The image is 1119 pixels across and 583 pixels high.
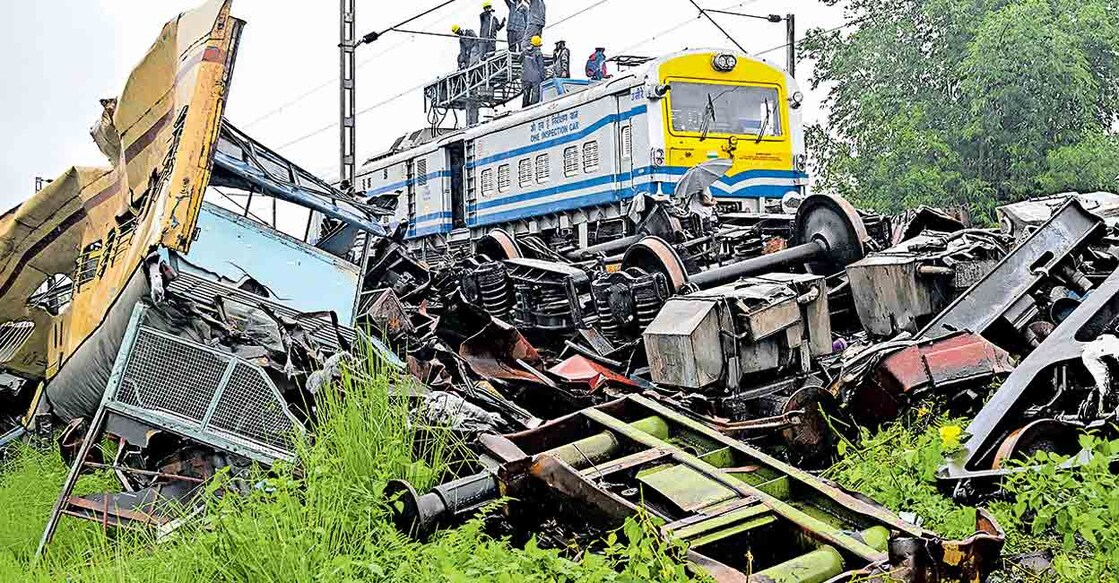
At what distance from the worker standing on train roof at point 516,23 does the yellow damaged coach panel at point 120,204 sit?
11.8m

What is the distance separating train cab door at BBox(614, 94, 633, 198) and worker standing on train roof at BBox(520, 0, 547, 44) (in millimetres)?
4570

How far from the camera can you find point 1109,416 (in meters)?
4.53

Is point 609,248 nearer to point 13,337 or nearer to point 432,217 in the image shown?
point 13,337

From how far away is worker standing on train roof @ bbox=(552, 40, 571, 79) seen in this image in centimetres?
1875

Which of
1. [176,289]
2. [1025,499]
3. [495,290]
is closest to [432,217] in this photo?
[495,290]

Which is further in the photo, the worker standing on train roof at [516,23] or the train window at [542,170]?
the worker standing on train roof at [516,23]

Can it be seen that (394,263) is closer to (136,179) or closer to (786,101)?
(136,179)

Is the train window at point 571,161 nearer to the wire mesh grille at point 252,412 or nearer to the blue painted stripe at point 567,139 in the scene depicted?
the blue painted stripe at point 567,139

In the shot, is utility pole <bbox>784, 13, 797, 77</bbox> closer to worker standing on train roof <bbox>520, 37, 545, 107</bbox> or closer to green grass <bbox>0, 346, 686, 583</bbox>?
worker standing on train roof <bbox>520, 37, 545, 107</bbox>

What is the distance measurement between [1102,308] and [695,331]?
2260mm

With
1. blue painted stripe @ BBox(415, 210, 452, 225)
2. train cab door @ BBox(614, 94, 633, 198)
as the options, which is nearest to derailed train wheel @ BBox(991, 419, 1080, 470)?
train cab door @ BBox(614, 94, 633, 198)

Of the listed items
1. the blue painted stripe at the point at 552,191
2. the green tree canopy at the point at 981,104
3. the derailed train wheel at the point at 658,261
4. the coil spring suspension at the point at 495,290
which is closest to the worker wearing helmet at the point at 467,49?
the blue painted stripe at the point at 552,191

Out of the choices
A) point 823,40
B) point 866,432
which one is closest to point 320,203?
point 866,432

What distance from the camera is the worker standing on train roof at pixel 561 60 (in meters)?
18.8
